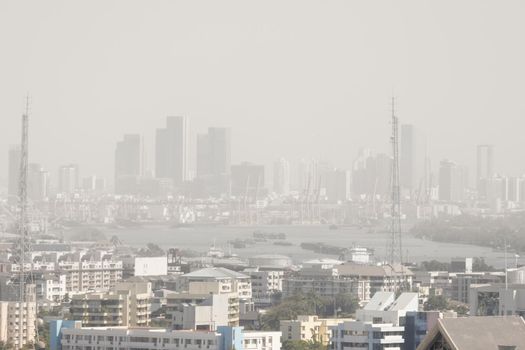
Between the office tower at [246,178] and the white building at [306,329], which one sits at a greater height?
the office tower at [246,178]

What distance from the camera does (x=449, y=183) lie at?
3944 inches

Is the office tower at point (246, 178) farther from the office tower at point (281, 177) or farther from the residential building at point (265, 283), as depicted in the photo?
the residential building at point (265, 283)

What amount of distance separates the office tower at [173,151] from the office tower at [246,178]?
298 centimetres

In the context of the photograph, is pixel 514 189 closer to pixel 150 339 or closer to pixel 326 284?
pixel 326 284

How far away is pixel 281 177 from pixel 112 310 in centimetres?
9418

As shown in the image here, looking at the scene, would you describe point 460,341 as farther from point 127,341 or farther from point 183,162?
point 183,162

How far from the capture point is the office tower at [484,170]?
325ft

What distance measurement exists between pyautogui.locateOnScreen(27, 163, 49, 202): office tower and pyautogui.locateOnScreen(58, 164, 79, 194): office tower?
34.6 feet

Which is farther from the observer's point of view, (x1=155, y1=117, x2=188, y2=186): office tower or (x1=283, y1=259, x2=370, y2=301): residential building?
(x1=155, y1=117, x2=188, y2=186): office tower

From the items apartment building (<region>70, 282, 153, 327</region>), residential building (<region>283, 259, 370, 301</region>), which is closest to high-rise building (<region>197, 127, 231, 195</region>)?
residential building (<region>283, 259, 370, 301</region>)

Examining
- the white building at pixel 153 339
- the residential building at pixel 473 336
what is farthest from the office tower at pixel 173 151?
the residential building at pixel 473 336

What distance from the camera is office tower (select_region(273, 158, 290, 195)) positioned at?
373 ft

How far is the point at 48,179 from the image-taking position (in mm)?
97562

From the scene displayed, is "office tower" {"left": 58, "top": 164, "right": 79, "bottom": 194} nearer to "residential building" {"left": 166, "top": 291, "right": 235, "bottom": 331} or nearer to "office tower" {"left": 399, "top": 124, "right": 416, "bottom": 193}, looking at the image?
"office tower" {"left": 399, "top": 124, "right": 416, "bottom": 193}
